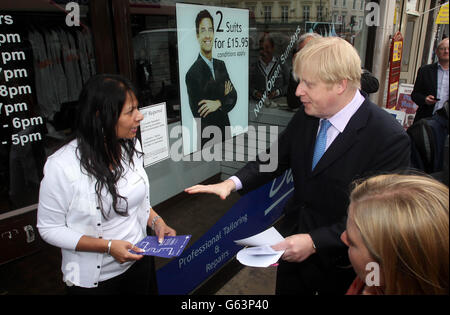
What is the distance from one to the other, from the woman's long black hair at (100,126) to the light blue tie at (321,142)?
3.25ft

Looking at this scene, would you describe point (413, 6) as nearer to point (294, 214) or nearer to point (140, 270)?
point (294, 214)

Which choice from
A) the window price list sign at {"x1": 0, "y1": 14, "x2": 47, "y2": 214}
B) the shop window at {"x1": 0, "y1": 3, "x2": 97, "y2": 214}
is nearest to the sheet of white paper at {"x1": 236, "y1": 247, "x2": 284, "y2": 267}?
the shop window at {"x1": 0, "y1": 3, "x2": 97, "y2": 214}

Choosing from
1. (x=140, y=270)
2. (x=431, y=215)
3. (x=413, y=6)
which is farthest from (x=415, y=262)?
(x=413, y=6)

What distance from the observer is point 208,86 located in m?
2.99

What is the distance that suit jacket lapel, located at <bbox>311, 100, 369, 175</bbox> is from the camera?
62.7 inches

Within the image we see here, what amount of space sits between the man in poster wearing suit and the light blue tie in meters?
1.38

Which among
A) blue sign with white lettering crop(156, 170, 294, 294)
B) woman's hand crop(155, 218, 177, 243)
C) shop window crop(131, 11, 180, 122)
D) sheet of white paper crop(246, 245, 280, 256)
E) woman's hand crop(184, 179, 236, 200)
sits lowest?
blue sign with white lettering crop(156, 170, 294, 294)

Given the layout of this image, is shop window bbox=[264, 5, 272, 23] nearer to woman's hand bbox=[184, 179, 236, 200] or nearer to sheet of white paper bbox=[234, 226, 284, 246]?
woman's hand bbox=[184, 179, 236, 200]

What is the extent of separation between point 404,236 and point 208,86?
2.37 meters

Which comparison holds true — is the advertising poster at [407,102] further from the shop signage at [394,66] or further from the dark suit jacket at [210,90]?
the dark suit jacket at [210,90]

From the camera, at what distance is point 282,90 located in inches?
154

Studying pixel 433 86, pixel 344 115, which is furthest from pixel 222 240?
pixel 433 86

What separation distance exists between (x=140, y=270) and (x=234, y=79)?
2021mm
